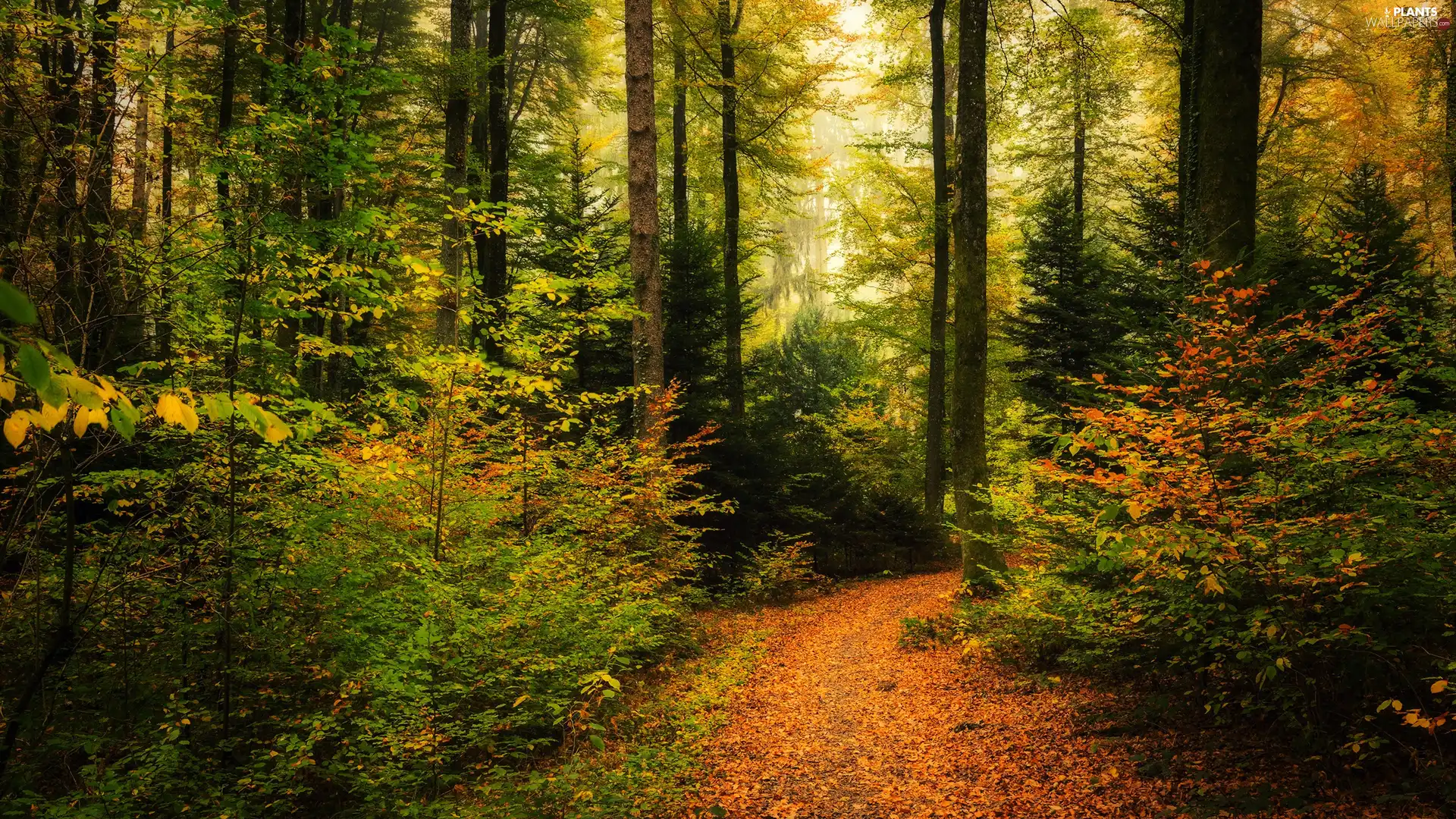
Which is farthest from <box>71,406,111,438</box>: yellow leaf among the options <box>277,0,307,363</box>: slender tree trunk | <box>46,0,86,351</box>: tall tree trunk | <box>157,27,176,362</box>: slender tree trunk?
<box>277,0,307,363</box>: slender tree trunk

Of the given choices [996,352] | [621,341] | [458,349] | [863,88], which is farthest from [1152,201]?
[458,349]

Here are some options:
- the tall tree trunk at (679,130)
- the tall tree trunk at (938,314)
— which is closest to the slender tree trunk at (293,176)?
the tall tree trunk at (679,130)

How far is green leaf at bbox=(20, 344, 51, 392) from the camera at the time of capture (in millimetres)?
1198

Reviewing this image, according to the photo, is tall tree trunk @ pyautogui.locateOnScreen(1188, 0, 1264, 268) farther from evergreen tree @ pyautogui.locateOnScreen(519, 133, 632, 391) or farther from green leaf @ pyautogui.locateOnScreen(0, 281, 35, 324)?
evergreen tree @ pyautogui.locateOnScreen(519, 133, 632, 391)

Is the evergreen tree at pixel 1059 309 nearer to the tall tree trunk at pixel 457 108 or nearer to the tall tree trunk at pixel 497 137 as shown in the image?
the tall tree trunk at pixel 497 137

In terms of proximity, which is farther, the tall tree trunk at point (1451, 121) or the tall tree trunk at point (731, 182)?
the tall tree trunk at point (731, 182)

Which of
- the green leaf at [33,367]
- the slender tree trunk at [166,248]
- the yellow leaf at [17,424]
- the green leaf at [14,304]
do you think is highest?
the slender tree trunk at [166,248]

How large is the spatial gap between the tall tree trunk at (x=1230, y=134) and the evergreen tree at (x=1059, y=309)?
799 cm

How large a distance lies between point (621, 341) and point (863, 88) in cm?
1271

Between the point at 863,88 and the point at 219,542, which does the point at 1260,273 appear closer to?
the point at 219,542

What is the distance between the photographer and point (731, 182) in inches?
609

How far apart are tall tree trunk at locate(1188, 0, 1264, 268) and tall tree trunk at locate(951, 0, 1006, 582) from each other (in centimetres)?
354

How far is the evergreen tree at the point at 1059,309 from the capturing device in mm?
13758

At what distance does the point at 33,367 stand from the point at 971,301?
31.9 ft
